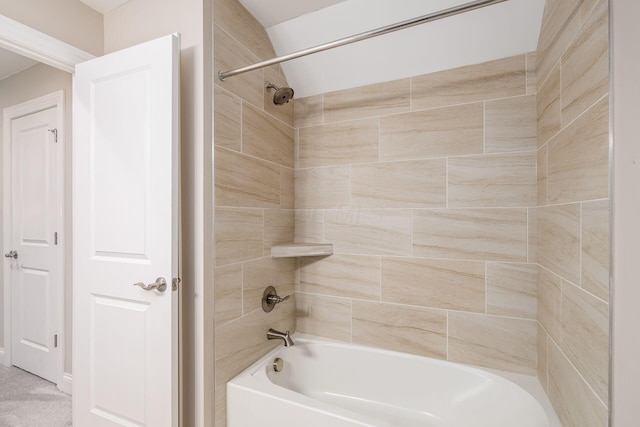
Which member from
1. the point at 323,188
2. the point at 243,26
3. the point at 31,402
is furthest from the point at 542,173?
the point at 31,402

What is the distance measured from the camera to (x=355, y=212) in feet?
6.15

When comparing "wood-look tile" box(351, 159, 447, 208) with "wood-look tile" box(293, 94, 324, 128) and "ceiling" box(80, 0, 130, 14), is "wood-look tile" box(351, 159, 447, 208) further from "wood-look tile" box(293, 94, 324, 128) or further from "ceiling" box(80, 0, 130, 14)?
"ceiling" box(80, 0, 130, 14)

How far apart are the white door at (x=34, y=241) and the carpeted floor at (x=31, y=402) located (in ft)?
0.27

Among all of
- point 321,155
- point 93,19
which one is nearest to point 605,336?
point 321,155

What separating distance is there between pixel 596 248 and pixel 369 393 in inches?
55.1

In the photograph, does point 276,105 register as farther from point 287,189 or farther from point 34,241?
point 34,241

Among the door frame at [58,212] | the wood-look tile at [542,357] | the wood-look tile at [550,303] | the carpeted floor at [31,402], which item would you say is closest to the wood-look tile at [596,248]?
the wood-look tile at [550,303]

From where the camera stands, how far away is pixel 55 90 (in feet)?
7.52

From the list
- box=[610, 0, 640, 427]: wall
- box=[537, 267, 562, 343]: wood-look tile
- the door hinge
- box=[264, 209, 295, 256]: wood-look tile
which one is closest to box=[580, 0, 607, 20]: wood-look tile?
box=[610, 0, 640, 427]: wall

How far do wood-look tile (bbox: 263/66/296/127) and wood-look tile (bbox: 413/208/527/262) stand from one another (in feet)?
3.36

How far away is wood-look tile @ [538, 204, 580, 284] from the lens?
1007mm

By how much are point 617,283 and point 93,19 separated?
2.52 meters

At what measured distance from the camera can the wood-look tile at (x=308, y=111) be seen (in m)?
1.98

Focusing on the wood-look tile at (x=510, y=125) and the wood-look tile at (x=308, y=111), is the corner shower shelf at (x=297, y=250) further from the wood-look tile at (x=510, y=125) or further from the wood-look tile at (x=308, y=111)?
the wood-look tile at (x=510, y=125)
